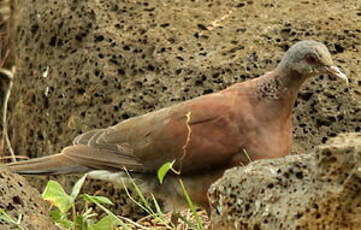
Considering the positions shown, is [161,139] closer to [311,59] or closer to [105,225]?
[311,59]

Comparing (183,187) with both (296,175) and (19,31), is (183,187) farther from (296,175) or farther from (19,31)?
(19,31)

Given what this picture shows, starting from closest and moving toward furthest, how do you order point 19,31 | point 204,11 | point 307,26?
point 307,26, point 204,11, point 19,31

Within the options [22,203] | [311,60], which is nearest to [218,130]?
[311,60]

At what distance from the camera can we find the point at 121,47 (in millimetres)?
6438

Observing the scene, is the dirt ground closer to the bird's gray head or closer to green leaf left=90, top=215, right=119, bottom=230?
the bird's gray head

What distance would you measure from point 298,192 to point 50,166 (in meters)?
2.54

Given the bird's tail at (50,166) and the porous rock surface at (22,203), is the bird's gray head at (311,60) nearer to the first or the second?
the bird's tail at (50,166)

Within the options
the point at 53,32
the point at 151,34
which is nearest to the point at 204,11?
the point at 151,34

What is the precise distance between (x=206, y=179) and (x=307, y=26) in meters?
1.14

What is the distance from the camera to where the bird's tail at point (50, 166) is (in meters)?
6.01

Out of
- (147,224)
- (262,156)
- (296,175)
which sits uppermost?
(296,175)

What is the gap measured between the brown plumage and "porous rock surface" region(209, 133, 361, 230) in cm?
114

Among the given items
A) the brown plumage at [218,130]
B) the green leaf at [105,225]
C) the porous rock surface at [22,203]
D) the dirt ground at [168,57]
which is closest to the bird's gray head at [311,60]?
the brown plumage at [218,130]

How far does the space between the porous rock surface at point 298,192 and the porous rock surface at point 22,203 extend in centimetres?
65
